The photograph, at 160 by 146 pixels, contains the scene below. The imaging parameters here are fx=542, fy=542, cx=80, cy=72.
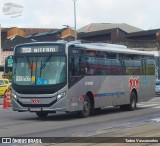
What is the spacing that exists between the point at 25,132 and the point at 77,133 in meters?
1.66

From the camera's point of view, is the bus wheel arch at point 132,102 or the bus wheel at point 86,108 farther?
the bus wheel arch at point 132,102

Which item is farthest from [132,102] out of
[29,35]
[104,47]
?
[29,35]

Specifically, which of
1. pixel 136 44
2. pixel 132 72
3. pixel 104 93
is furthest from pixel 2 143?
pixel 136 44

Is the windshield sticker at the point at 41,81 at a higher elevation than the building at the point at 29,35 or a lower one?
lower

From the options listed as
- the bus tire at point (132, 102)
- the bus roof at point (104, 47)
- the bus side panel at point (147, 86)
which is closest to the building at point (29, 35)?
the bus side panel at point (147, 86)

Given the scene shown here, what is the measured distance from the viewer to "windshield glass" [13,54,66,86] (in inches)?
832

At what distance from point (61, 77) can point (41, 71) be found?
0.86 metres

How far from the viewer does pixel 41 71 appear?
840 inches

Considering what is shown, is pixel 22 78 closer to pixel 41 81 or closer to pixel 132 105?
pixel 41 81

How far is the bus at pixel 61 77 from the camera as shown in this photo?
2111 centimetres

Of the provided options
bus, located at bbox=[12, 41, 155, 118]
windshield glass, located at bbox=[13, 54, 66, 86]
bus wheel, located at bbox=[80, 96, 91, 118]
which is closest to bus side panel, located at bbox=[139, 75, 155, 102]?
bus, located at bbox=[12, 41, 155, 118]

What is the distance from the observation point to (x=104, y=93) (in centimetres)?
2445

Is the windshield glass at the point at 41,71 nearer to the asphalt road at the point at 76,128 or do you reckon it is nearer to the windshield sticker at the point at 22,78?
the windshield sticker at the point at 22,78

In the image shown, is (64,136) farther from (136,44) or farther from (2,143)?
(136,44)
